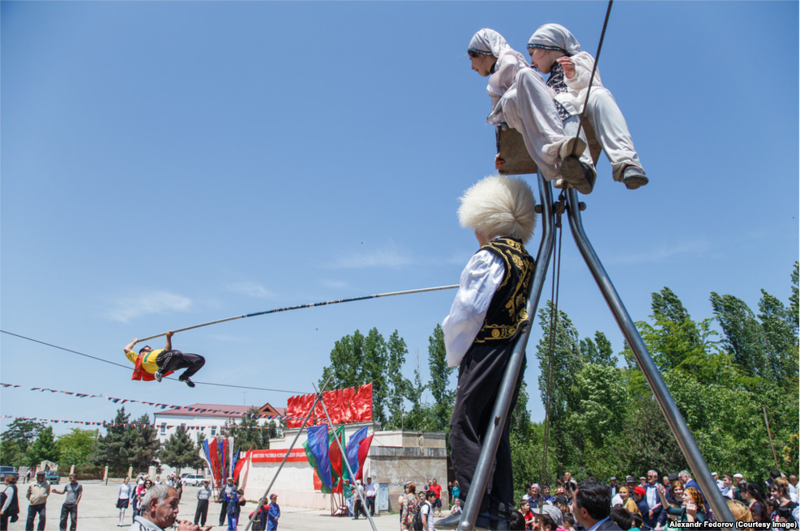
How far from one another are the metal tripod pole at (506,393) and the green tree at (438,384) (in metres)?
42.3

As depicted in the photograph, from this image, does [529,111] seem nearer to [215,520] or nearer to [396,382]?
[215,520]

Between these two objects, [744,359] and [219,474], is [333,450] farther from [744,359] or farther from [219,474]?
[744,359]

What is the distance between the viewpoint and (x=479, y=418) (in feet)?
8.64

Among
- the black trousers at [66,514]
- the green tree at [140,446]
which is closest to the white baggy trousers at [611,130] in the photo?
the black trousers at [66,514]

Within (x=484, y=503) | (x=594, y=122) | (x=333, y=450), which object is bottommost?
(x=333, y=450)

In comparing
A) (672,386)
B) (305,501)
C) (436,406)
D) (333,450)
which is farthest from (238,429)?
(672,386)

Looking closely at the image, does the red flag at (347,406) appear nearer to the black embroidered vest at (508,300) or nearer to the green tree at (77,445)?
the black embroidered vest at (508,300)

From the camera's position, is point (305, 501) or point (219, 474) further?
point (219, 474)

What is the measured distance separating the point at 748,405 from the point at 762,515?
2510 cm

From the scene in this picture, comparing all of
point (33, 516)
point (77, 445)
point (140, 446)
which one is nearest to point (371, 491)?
point (33, 516)

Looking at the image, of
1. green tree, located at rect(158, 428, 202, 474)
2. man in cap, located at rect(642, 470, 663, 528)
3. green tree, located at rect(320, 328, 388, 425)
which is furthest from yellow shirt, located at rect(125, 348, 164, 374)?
green tree, located at rect(158, 428, 202, 474)

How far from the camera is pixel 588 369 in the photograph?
39.3 meters

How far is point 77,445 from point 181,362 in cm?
9865

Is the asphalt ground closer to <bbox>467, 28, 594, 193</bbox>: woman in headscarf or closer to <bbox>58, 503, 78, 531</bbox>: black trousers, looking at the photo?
<bbox>58, 503, 78, 531</bbox>: black trousers
